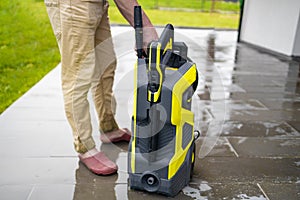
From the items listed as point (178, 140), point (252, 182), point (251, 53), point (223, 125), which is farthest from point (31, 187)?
point (251, 53)

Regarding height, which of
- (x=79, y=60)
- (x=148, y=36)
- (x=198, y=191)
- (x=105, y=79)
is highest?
(x=148, y=36)

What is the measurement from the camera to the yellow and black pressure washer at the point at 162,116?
5.07 feet

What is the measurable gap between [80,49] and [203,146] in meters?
1.12

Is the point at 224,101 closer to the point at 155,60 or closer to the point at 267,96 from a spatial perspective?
the point at 267,96

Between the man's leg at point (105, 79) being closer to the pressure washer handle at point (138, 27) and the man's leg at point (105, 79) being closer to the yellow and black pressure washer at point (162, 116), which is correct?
the pressure washer handle at point (138, 27)

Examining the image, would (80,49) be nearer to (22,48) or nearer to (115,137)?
(115,137)

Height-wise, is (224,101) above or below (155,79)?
below

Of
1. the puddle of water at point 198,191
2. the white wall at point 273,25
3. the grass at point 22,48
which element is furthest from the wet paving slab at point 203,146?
the white wall at point 273,25

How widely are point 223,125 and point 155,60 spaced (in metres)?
1.49

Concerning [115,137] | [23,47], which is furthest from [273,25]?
[115,137]

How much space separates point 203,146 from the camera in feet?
8.01

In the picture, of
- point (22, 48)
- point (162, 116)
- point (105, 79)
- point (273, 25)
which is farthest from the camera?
point (273, 25)

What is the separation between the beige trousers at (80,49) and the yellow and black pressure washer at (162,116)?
0.34 m

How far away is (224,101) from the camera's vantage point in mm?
3455
